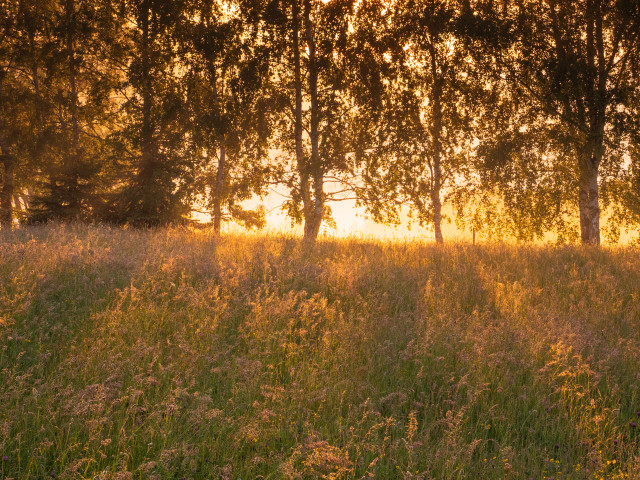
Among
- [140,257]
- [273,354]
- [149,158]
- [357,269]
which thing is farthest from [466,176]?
Result: [273,354]

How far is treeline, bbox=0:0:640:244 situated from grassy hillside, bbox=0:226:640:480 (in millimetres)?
8789

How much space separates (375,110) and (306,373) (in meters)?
13.2

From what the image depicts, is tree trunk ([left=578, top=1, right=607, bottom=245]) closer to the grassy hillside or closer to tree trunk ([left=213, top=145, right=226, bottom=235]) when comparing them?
the grassy hillside

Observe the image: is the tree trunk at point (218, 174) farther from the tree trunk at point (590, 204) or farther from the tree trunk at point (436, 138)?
the tree trunk at point (590, 204)

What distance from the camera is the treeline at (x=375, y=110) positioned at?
48.0 feet

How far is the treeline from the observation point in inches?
576

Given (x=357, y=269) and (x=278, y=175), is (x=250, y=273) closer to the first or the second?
(x=357, y=269)

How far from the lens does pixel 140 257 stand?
7.43 m

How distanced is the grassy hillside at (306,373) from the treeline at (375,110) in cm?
879

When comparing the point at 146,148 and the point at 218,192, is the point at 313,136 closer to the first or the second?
the point at 218,192

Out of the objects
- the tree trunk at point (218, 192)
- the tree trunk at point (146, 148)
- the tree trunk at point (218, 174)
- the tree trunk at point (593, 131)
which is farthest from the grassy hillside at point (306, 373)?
the tree trunk at point (218, 192)

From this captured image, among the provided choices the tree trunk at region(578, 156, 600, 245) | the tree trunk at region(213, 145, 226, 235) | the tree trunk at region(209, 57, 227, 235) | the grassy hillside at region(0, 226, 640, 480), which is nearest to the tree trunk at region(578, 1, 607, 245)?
the tree trunk at region(578, 156, 600, 245)

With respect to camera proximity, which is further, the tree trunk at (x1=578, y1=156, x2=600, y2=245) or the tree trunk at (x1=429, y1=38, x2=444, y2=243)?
the tree trunk at (x1=429, y1=38, x2=444, y2=243)

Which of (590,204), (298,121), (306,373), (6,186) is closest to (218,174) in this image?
(298,121)
